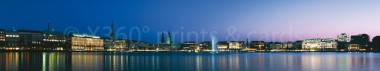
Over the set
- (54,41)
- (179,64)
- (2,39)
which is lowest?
(179,64)

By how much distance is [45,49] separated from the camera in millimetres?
169000

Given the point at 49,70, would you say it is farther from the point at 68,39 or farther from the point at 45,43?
the point at 68,39

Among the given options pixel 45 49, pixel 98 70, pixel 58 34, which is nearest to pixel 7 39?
pixel 45 49

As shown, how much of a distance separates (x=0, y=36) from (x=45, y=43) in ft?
63.2

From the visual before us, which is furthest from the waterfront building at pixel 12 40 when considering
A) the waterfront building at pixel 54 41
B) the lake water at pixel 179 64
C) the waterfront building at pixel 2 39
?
the lake water at pixel 179 64

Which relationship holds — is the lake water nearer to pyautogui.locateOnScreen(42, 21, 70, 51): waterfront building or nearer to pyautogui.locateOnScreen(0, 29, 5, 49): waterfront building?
pyautogui.locateOnScreen(0, 29, 5, 49): waterfront building

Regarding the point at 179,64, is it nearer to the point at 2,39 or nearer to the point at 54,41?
the point at 2,39

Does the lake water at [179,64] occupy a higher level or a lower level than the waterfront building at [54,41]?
lower

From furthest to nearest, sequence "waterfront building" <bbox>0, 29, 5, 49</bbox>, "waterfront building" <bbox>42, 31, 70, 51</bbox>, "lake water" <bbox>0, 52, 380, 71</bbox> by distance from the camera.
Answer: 1. "waterfront building" <bbox>42, 31, 70, 51</bbox>
2. "waterfront building" <bbox>0, 29, 5, 49</bbox>
3. "lake water" <bbox>0, 52, 380, 71</bbox>

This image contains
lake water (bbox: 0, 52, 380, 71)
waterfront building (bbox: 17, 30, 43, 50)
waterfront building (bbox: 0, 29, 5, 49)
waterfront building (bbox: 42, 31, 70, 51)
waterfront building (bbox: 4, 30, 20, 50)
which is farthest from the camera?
waterfront building (bbox: 42, 31, 70, 51)

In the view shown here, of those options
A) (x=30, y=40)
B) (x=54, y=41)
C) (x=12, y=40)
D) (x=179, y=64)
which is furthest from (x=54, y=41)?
(x=179, y=64)

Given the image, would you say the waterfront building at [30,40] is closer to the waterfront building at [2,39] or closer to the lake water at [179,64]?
the waterfront building at [2,39]

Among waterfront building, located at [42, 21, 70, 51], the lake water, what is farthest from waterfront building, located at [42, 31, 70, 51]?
the lake water

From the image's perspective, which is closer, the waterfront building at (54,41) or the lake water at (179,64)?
the lake water at (179,64)
